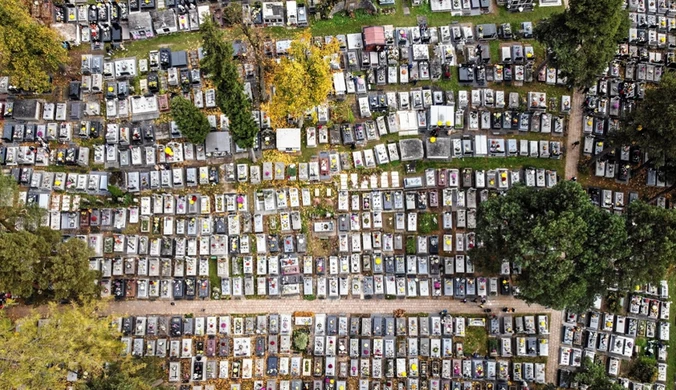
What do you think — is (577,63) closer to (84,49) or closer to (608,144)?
(608,144)

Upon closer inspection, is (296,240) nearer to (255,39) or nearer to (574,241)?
(255,39)

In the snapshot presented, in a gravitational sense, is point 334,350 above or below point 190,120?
below

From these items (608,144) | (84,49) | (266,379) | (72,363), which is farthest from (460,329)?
(84,49)

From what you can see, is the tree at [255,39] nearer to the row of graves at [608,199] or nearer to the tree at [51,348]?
the tree at [51,348]

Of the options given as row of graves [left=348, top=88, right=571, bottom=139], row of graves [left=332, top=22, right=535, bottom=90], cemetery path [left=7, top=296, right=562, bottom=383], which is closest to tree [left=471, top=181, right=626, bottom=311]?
cemetery path [left=7, top=296, right=562, bottom=383]

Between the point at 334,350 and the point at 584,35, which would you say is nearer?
the point at 584,35

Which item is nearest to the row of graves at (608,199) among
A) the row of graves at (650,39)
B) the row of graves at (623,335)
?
the row of graves at (623,335)

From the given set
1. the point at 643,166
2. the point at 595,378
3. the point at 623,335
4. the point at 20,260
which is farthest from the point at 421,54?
the point at 20,260
